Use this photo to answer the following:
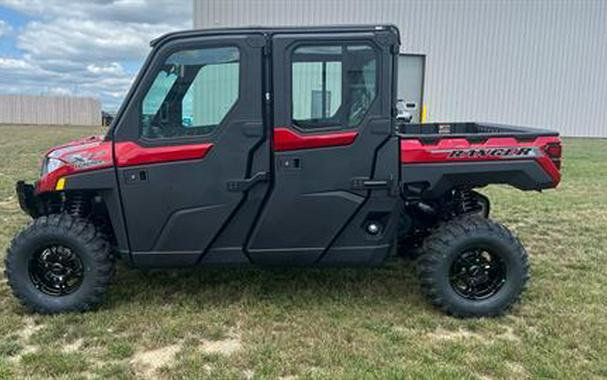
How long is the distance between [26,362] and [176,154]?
1.61 meters

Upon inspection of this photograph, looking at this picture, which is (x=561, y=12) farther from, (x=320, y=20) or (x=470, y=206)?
(x=470, y=206)

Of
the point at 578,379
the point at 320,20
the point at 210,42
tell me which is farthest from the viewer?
the point at 320,20

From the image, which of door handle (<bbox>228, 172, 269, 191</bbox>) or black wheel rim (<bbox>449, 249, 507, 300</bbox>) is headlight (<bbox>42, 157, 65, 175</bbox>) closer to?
door handle (<bbox>228, 172, 269, 191</bbox>)

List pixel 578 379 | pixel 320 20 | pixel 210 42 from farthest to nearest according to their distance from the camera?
1. pixel 320 20
2. pixel 210 42
3. pixel 578 379

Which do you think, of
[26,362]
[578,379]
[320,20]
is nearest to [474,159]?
[578,379]

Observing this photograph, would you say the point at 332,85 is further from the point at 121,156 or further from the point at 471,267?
the point at 471,267

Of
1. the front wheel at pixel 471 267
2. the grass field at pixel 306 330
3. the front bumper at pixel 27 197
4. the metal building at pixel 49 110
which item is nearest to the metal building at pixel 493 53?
the grass field at pixel 306 330

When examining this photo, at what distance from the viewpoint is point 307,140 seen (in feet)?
12.8

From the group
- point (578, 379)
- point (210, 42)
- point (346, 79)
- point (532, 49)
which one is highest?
point (532, 49)

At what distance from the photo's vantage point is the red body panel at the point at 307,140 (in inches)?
153

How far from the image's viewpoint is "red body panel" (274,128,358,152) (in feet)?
12.8

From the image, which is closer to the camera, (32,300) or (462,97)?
(32,300)

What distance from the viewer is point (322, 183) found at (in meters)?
3.98

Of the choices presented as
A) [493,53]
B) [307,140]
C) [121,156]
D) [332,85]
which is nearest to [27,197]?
[121,156]
